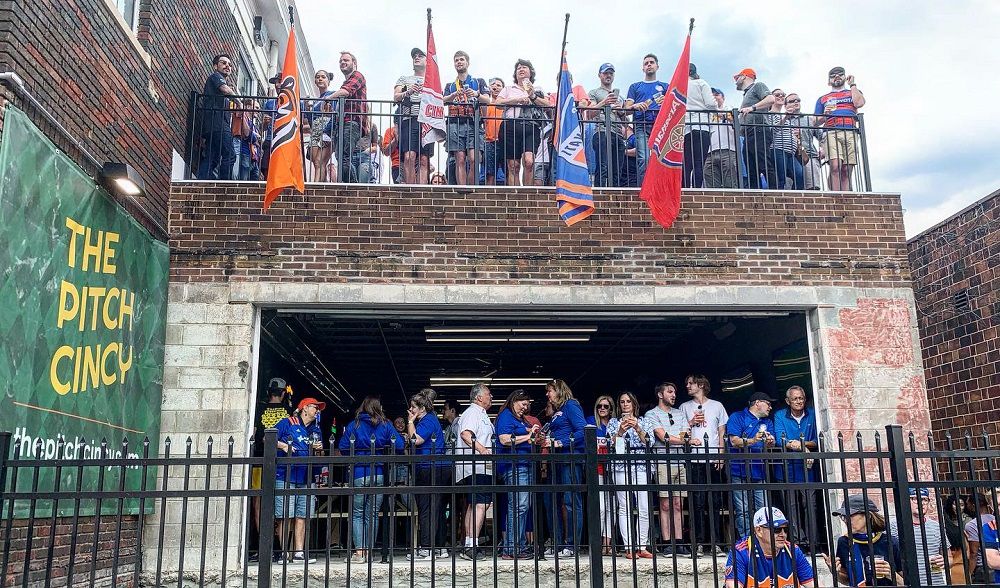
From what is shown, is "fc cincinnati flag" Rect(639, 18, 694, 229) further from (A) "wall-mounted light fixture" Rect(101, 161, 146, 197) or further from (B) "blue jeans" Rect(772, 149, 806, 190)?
(A) "wall-mounted light fixture" Rect(101, 161, 146, 197)

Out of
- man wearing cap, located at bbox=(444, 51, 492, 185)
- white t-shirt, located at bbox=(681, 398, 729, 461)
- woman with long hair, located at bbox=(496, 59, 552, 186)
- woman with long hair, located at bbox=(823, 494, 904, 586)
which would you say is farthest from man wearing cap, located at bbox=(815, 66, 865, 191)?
woman with long hair, located at bbox=(823, 494, 904, 586)

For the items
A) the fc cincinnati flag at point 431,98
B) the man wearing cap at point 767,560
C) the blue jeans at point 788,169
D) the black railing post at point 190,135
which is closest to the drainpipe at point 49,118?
the black railing post at point 190,135

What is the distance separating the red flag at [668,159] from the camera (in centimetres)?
995

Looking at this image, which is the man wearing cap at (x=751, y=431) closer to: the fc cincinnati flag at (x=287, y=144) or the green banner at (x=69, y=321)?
the fc cincinnati flag at (x=287, y=144)

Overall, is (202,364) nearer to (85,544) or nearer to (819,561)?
(85,544)

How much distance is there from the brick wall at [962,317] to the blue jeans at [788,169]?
2.36 m

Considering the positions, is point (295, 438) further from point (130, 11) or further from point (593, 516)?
point (130, 11)

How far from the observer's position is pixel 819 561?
9.80 m

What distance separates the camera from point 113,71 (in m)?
8.85

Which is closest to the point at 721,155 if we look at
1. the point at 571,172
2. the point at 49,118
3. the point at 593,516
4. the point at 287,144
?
the point at 571,172

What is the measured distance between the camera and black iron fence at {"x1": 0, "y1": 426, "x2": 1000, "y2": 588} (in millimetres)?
5785

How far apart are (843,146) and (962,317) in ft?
9.56

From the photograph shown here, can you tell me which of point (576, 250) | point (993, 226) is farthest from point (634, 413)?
point (993, 226)

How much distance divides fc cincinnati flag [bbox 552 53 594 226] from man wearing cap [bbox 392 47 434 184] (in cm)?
170
